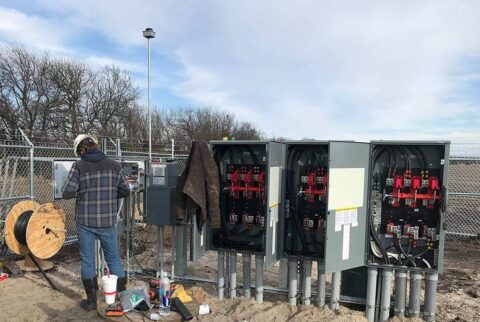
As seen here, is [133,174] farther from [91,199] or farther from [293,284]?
[293,284]

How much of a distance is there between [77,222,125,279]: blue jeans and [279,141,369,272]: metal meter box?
2.07 m

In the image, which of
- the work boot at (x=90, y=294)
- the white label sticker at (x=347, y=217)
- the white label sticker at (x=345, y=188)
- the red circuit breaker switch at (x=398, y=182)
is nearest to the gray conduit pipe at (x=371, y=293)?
the white label sticker at (x=347, y=217)

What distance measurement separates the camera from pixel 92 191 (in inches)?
181

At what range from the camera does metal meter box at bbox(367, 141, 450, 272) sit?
438 centimetres

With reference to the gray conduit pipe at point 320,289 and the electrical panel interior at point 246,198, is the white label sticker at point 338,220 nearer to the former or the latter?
the gray conduit pipe at point 320,289

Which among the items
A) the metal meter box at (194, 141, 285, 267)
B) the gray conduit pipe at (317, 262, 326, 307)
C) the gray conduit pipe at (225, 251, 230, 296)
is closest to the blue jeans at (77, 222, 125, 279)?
the metal meter box at (194, 141, 285, 267)

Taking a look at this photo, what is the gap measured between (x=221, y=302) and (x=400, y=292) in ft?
7.08

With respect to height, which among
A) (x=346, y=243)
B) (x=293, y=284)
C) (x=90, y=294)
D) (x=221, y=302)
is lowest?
(x=221, y=302)

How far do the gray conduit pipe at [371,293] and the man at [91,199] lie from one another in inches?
122

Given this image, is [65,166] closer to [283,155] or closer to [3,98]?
[283,155]

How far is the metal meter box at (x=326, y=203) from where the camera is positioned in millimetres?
4301

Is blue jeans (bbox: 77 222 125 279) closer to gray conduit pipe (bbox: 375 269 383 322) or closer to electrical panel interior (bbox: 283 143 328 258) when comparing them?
electrical panel interior (bbox: 283 143 328 258)

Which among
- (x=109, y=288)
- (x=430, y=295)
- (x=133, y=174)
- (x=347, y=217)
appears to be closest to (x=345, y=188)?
(x=347, y=217)

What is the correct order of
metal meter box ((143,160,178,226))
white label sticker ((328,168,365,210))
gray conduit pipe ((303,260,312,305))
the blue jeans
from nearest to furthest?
white label sticker ((328,168,365,210)) → the blue jeans → gray conduit pipe ((303,260,312,305)) → metal meter box ((143,160,178,226))
